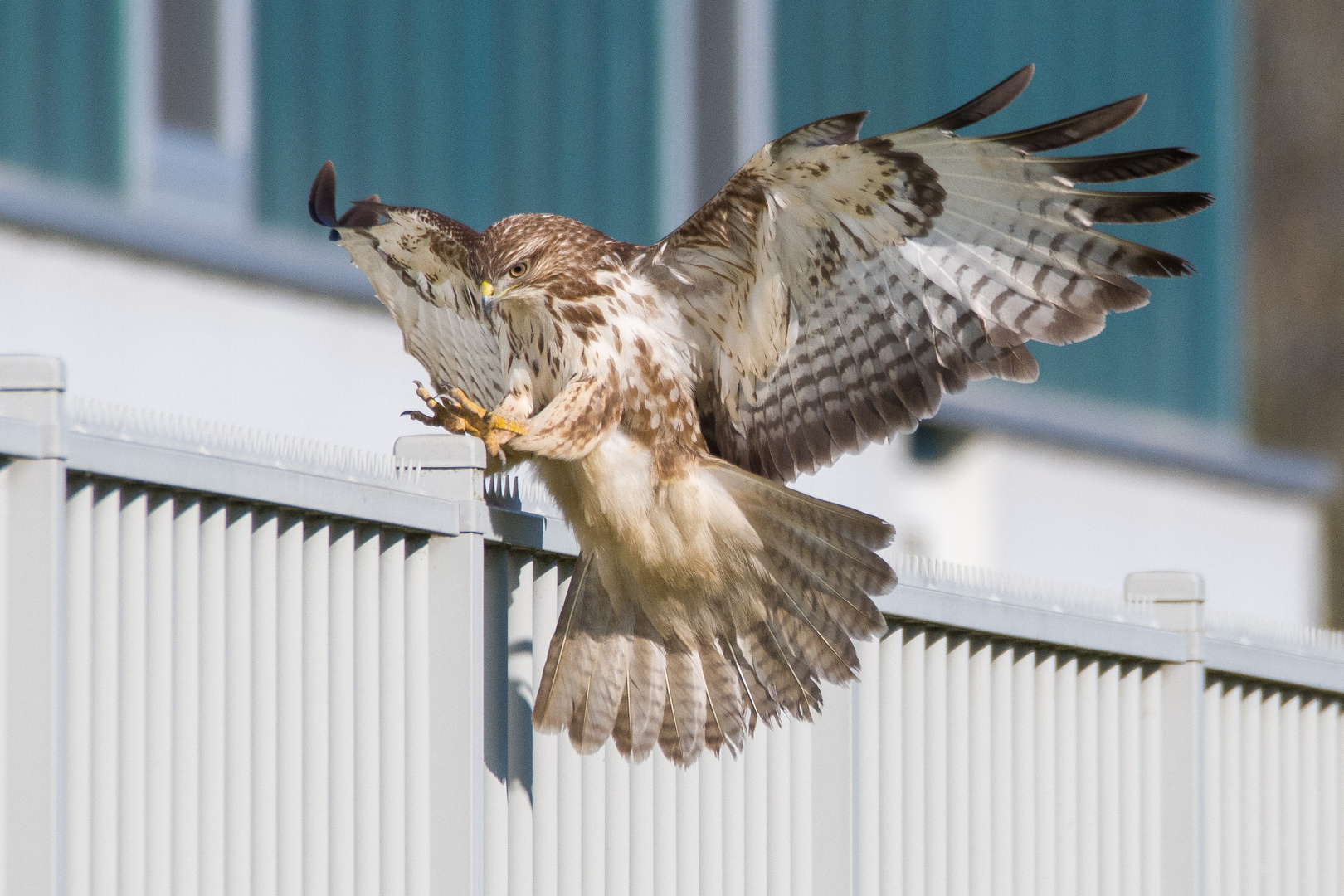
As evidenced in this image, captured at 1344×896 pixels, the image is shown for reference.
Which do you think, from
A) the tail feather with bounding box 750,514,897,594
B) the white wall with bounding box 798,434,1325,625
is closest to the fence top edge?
the tail feather with bounding box 750,514,897,594

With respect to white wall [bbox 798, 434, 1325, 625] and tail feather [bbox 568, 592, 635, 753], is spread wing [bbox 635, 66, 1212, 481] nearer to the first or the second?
tail feather [bbox 568, 592, 635, 753]

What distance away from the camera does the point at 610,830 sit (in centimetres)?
349

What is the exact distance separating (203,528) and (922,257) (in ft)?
5.27

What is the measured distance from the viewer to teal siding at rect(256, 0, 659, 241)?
30.6 feet

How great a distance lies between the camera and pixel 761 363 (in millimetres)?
4047

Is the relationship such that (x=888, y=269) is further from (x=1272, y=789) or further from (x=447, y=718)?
(x=1272, y=789)

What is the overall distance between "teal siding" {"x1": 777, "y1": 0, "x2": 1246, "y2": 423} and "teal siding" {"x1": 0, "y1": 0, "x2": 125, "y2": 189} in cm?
423

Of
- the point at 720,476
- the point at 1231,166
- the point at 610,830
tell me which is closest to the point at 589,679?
the point at 610,830

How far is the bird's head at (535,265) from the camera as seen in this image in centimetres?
393

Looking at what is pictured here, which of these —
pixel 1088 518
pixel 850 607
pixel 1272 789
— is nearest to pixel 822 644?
pixel 850 607

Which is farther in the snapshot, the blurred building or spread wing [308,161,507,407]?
the blurred building

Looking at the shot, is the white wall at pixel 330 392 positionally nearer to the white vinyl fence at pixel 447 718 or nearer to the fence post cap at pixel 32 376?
the white vinyl fence at pixel 447 718

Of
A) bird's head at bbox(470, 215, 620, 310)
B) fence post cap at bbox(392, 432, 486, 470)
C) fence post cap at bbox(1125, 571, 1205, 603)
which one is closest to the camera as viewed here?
fence post cap at bbox(392, 432, 486, 470)

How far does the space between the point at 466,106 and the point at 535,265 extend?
20.2ft
